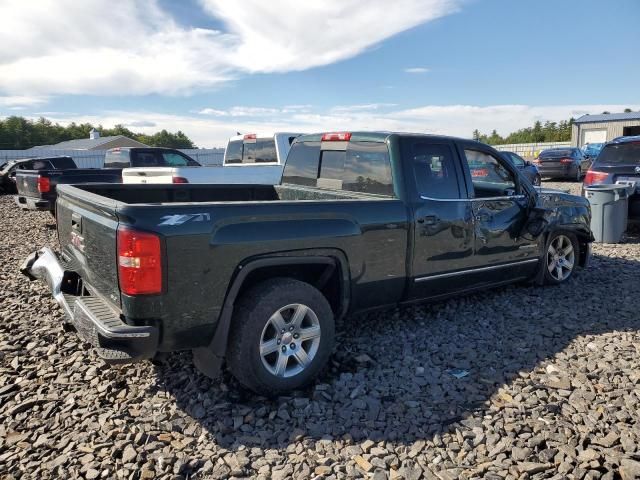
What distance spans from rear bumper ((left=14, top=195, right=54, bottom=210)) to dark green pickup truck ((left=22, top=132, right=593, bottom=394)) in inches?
249

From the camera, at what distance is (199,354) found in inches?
130

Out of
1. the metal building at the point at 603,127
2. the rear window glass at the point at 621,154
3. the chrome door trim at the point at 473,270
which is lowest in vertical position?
the chrome door trim at the point at 473,270

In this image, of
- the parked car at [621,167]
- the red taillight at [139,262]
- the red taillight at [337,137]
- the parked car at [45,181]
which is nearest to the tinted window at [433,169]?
the red taillight at [337,137]

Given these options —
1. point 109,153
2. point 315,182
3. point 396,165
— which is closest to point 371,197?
point 396,165

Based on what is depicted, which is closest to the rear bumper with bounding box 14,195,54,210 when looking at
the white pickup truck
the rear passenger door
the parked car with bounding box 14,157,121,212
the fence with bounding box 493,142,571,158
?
the parked car with bounding box 14,157,121,212

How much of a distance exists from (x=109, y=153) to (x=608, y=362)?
45.2ft

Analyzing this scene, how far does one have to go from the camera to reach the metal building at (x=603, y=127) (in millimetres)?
33844

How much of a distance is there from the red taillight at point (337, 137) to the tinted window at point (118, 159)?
10.2m

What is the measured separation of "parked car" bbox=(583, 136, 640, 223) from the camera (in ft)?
28.5

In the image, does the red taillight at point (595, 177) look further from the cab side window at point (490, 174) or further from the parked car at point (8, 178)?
the parked car at point (8, 178)

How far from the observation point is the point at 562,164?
819 inches

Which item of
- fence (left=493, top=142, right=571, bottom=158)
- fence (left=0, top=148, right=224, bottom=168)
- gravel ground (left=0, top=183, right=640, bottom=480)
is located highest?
fence (left=493, top=142, right=571, bottom=158)

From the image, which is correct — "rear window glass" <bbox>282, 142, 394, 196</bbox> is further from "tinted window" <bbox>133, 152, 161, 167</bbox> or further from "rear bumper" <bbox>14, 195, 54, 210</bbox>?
"tinted window" <bbox>133, 152, 161, 167</bbox>

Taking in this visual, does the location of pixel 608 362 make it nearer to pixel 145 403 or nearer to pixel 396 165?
pixel 396 165
